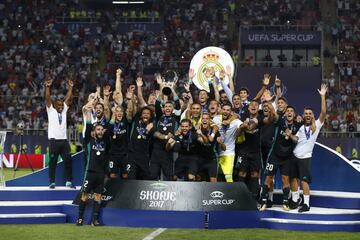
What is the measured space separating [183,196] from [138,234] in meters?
1.32

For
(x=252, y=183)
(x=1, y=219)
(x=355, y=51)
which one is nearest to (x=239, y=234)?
(x=252, y=183)

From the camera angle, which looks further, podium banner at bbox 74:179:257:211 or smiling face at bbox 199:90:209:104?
smiling face at bbox 199:90:209:104

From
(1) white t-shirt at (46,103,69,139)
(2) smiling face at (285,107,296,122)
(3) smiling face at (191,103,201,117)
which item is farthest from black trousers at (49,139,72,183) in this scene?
(2) smiling face at (285,107,296,122)

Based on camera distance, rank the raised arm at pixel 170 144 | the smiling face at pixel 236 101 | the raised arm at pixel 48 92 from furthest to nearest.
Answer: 1. the raised arm at pixel 48 92
2. the smiling face at pixel 236 101
3. the raised arm at pixel 170 144

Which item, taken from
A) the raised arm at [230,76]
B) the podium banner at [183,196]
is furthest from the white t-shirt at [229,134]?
the raised arm at [230,76]

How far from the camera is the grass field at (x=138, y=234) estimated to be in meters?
13.6

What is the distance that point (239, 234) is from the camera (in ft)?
46.3

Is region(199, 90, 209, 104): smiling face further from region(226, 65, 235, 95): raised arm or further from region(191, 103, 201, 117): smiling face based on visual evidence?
region(226, 65, 235, 95): raised arm

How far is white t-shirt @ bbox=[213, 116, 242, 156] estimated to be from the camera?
15281 millimetres

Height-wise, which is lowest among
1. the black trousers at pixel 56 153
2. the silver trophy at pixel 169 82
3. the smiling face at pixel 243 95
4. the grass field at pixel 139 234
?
the grass field at pixel 139 234

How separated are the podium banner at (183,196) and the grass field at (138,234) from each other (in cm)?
56

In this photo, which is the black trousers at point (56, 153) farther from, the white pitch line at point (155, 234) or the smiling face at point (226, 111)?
the smiling face at point (226, 111)

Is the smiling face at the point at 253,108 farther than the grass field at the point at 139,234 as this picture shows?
Yes

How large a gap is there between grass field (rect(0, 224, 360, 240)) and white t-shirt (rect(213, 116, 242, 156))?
1579 millimetres
